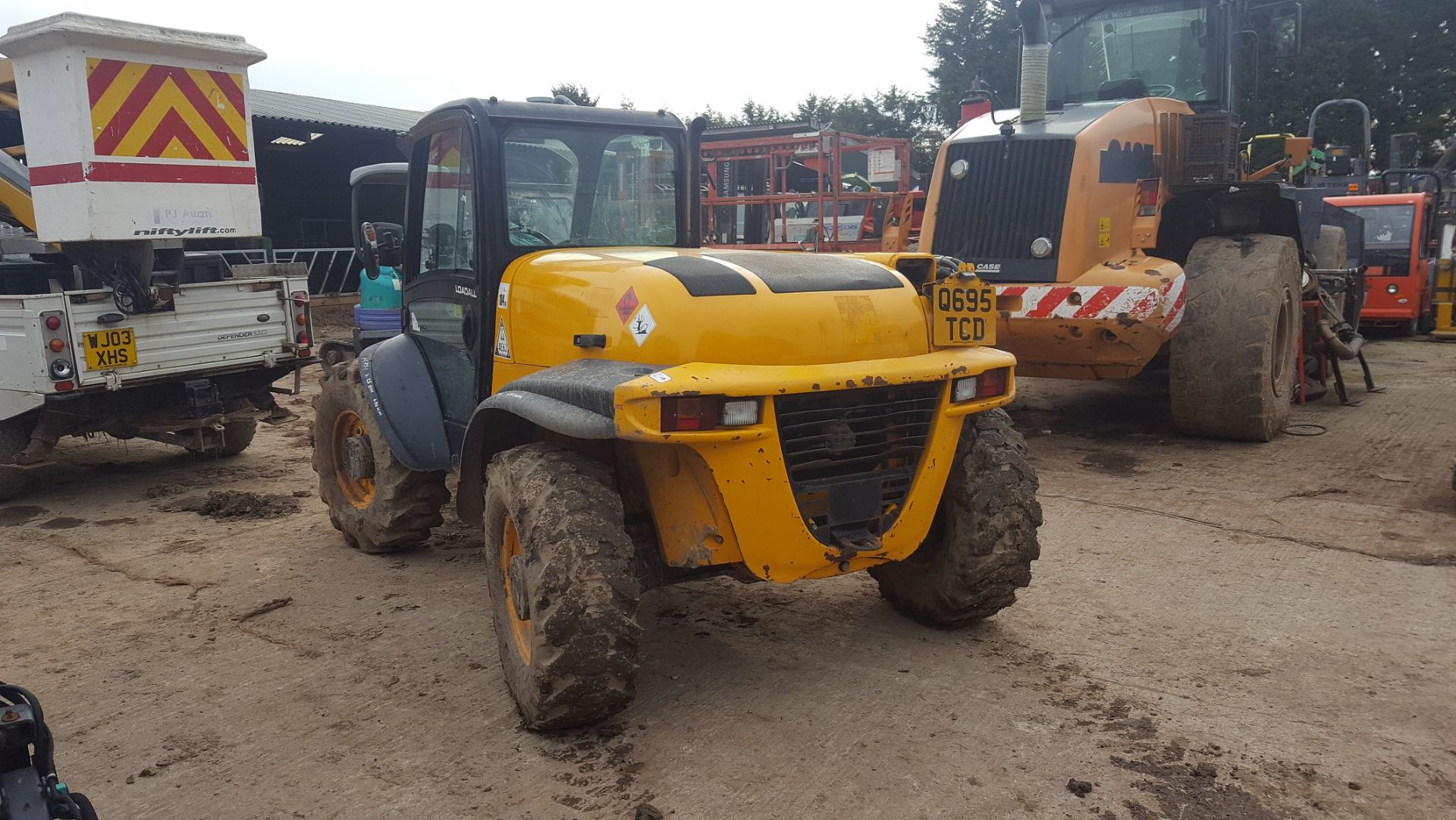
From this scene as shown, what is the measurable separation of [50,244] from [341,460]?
3.07 meters

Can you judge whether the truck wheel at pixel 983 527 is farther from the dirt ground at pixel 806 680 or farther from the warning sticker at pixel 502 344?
the warning sticker at pixel 502 344

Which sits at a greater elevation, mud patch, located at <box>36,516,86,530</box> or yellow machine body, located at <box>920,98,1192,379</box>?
yellow machine body, located at <box>920,98,1192,379</box>

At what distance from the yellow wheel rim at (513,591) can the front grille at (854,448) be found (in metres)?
0.96

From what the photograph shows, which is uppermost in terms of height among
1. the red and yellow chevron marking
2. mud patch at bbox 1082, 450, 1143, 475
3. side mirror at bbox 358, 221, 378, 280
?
the red and yellow chevron marking

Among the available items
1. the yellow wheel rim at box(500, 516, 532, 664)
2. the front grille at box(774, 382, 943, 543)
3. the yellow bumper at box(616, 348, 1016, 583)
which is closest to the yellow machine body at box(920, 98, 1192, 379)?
the yellow bumper at box(616, 348, 1016, 583)

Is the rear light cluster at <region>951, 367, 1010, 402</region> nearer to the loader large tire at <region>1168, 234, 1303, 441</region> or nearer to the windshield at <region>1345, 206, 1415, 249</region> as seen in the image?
the loader large tire at <region>1168, 234, 1303, 441</region>

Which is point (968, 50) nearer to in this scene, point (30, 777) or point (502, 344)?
point (502, 344)

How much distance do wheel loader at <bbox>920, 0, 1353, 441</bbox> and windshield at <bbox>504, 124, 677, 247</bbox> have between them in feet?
11.3

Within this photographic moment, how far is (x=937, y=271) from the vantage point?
13.2 ft

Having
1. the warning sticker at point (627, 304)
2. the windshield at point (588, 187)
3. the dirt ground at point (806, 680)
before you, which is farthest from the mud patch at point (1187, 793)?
the windshield at point (588, 187)

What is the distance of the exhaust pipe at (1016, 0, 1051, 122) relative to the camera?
7.52 metres

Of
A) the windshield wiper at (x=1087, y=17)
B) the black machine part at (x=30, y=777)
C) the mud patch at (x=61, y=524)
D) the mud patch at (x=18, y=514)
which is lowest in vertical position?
the mud patch at (x=61, y=524)

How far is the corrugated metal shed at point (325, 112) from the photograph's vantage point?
18156 millimetres

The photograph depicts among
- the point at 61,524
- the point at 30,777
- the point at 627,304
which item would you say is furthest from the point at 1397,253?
the point at 30,777
